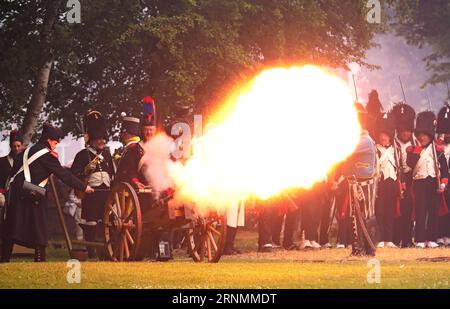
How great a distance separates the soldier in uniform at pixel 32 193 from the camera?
638 inches

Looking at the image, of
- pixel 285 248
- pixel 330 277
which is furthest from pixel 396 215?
pixel 330 277

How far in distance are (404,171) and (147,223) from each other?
7.66 meters

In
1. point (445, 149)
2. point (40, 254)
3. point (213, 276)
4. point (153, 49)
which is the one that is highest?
point (153, 49)

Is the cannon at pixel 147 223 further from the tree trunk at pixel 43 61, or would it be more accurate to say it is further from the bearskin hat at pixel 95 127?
the tree trunk at pixel 43 61

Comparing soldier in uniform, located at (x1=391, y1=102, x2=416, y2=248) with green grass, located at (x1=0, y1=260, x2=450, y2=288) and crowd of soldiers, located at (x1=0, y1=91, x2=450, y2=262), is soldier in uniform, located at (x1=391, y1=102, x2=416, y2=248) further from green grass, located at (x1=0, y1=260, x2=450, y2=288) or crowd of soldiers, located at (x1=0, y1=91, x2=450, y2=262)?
green grass, located at (x1=0, y1=260, x2=450, y2=288)

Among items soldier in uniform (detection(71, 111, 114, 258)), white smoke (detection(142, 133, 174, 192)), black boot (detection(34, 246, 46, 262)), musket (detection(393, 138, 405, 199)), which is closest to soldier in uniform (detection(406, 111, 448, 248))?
musket (detection(393, 138, 405, 199))

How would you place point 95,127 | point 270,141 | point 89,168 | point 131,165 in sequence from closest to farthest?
1. point 131,165
2. point 270,141
3. point 89,168
4. point 95,127

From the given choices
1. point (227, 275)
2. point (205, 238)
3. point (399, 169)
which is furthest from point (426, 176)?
point (227, 275)

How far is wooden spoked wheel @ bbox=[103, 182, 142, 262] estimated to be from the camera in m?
15.3

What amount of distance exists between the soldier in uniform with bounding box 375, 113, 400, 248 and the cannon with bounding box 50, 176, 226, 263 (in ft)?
20.6

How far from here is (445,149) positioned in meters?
22.2

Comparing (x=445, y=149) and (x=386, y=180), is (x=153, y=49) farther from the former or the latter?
(x=445, y=149)

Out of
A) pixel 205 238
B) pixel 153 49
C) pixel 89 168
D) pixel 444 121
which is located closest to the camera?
pixel 205 238
